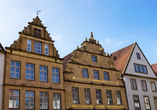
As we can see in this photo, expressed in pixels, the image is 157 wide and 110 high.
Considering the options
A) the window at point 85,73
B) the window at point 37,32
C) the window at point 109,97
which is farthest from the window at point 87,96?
the window at point 37,32

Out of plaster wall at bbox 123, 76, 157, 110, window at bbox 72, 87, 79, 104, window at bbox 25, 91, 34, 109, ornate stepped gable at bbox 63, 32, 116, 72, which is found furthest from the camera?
plaster wall at bbox 123, 76, 157, 110

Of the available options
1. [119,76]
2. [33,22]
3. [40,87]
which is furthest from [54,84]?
[119,76]

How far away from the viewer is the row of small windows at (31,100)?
16.9m

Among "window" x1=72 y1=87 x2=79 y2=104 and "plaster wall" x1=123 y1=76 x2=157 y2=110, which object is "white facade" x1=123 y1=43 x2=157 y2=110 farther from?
"window" x1=72 y1=87 x2=79 y2=104

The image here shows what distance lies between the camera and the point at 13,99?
666 inches

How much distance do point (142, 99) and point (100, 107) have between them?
792 centimetres

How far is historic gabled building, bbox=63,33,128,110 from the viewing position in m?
21.4

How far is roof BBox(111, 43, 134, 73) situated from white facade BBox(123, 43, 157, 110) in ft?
2.07

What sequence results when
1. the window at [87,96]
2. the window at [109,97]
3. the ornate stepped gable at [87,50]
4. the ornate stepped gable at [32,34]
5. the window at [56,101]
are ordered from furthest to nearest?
the window at [109,97] → the ornate stepped gable at [87,50] → the window at [87,96] → the window at [56,101] → the ornate stepped gable at [32,34]

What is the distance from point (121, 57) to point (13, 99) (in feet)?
62.0

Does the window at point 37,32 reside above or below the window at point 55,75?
above

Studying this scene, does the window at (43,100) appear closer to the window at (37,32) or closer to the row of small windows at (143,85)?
the window at (37,32)

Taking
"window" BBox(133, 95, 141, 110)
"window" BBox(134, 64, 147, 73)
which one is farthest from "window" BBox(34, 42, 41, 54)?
"window" BBox(134, 64, 147, 73)

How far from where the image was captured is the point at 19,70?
59.5 ft
